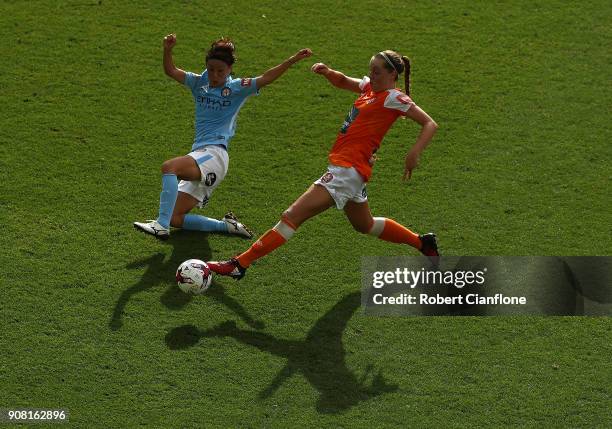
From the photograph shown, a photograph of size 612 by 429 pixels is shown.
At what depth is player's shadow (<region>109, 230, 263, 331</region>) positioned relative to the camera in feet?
28.0

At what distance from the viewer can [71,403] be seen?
24.7 feet

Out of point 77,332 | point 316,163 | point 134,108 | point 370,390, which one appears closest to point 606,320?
point 370,390

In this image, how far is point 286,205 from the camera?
9.90 meters

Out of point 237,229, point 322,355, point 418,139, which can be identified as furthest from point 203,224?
point 418,139

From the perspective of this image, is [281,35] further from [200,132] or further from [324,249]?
[324,249]

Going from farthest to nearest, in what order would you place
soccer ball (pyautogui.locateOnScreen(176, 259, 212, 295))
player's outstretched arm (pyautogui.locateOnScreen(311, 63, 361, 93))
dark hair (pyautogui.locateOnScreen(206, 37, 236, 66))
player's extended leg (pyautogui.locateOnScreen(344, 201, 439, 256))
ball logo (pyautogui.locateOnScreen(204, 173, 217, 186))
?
1. ball logo (pyautogui.locateOnScreen(204, 173, 217, 186))
2. dark hair (pyautogui.locateOnScreen(206, 37, 236, 66))
3. player's outstretched arm (pyautogui.locateOnScreen(311, 63, 361, 93))
4. player's extended leg (pyautogui.locateOnScreen(344, 201, 439, 256))
5. soccer ball (pyautogui.locateOnScreen(176, 259, 212, 295))

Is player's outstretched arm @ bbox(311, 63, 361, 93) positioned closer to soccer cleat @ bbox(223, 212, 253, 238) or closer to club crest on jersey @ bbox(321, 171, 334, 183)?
club crest on jersey @ bbox(321, 171, 334, 183)

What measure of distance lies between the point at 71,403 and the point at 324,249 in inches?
109

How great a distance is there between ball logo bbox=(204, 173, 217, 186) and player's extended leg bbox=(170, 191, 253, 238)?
20 centimetres

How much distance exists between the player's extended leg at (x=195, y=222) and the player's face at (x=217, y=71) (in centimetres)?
101

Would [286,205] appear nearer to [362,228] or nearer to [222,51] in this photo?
[362,228]

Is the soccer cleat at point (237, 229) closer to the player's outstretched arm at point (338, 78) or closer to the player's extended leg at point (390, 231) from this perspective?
the player's extended leg at point (390, 231)

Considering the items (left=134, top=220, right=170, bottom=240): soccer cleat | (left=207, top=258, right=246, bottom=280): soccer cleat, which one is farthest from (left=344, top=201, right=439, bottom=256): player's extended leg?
(left=134, top=220, right=170, bottom=240): soccer cleat

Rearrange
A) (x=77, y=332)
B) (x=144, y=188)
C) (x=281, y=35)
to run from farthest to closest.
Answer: (x=281, y=35) < (x=144, y=188) < (x=77, y=332)
